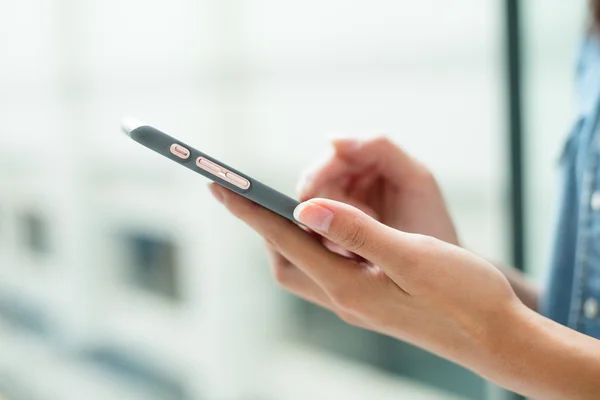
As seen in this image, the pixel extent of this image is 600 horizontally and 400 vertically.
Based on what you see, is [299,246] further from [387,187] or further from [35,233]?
[35,233]

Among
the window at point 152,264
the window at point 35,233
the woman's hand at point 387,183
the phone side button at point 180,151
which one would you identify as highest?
the window at point 152,264

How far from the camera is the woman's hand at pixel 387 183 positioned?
64 centimetres

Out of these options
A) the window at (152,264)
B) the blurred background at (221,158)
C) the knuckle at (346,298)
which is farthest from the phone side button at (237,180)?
the window at (152,264)

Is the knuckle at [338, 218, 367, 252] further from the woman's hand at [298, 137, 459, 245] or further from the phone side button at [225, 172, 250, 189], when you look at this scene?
the woman's hand at [298, 137, 459, 245]

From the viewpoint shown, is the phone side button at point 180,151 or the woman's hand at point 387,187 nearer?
the phone side button at point 180,151

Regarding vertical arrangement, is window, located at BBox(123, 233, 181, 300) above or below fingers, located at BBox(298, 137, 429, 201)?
above

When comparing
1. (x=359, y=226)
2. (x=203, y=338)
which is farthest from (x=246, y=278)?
(x=359, y=226)

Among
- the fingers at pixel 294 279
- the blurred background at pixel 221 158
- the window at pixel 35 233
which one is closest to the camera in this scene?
the fingers at pixel 294 279

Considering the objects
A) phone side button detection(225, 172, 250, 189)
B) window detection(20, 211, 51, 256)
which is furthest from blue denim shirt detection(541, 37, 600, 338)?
window detection(20, 211, 51, 256)

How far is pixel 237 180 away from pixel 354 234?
0.33 ft

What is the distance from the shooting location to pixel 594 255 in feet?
2.04

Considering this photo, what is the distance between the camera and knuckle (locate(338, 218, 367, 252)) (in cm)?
43

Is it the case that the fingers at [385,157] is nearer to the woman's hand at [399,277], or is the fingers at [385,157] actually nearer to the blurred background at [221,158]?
the woman's hand at [399,277]

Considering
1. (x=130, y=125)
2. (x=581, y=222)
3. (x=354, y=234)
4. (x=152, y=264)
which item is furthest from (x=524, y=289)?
(x=152, y=264)
